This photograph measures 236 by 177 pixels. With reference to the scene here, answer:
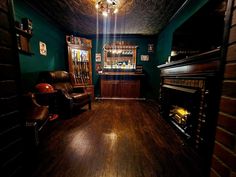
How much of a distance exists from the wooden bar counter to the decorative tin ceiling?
166cm

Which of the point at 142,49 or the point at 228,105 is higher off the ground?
the point at 142,49

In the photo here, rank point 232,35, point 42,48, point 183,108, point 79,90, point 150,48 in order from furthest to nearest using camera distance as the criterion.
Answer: point 150,48 → point 79,90 → point 42,48 → point 183,108 → point 232,35

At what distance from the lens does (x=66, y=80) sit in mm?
3180

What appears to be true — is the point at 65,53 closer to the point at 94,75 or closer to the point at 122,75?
the point at 94,75

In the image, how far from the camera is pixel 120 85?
425cm

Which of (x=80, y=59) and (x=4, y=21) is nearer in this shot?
(x=4, y=21)

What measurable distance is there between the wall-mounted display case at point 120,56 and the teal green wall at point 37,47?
1739 millimetres

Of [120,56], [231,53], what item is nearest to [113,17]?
[120,56]

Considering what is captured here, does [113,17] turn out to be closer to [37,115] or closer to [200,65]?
[200,65]

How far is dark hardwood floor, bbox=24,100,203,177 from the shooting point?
3.67ft

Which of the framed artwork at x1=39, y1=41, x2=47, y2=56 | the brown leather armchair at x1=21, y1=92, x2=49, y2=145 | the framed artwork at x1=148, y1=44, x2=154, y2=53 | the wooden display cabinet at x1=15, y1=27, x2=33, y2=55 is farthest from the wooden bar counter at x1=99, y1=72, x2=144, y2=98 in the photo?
the brown leather armchair at x1=21, y1=92, x2=49, y2=145

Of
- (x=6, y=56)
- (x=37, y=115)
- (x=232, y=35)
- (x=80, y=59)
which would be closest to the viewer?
(x=232, y=35)

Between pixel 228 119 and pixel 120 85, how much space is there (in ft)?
12.2

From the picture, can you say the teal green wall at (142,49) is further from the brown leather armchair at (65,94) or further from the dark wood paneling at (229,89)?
the dark wood paneling at (229,89)
